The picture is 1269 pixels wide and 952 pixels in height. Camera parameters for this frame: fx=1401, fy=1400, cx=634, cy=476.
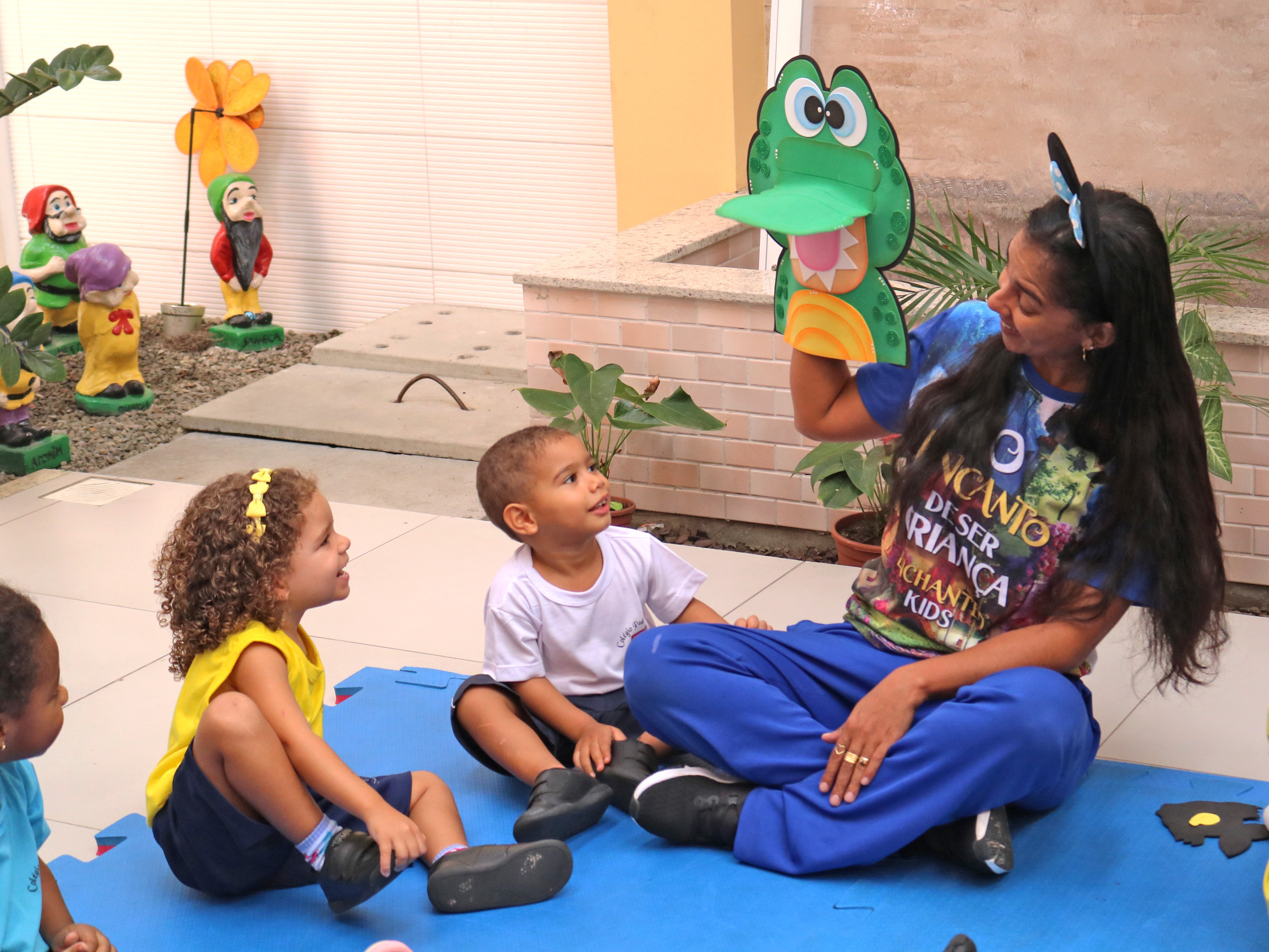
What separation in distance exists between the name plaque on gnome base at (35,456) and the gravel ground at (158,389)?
0.11ft

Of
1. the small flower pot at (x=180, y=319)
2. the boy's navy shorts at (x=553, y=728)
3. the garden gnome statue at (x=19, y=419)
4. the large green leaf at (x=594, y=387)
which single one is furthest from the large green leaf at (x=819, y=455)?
the small flower pot at (x=180, y=319)

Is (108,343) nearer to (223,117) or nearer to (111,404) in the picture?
(111,404)

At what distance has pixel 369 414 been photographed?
483 cm

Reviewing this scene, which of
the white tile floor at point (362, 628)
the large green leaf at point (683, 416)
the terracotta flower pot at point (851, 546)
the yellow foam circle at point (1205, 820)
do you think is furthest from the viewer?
the large green leaf at point (683, 416)

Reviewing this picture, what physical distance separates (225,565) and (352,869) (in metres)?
0.46

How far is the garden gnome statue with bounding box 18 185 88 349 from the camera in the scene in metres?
5.07

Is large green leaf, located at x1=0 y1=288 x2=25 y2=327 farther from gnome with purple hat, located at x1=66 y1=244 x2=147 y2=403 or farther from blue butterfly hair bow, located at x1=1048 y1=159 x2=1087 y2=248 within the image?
blue butterfly hair bow, located at x1=1048 y1=159 x2=1087 y2=248

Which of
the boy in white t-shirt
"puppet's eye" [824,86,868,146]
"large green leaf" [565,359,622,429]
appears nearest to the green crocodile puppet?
"puppet's eye" [824,86,868,146]

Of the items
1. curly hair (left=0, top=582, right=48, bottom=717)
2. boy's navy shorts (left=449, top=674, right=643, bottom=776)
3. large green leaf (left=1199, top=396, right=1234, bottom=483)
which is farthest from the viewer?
large green leaf (left=1199, top=396, right=1234, bottom=483)

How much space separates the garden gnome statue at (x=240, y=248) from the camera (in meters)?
5.67

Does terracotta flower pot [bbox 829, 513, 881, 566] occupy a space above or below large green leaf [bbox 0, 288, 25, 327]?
below

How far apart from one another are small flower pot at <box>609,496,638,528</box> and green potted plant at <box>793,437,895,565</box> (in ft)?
1.48

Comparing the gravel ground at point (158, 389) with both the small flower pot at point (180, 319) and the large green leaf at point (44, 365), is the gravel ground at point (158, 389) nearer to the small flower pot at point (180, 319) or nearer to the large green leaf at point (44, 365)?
the small flower pot at point (180, 319)

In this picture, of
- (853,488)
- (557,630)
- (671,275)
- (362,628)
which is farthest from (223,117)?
(557,630)
